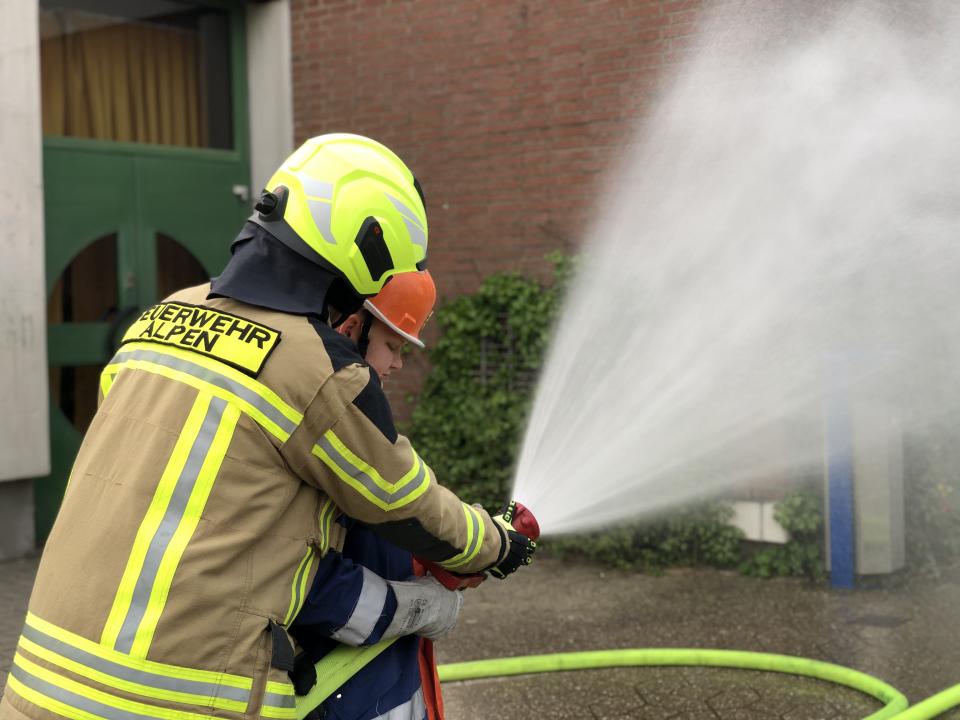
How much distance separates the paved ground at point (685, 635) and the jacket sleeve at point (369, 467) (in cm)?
255

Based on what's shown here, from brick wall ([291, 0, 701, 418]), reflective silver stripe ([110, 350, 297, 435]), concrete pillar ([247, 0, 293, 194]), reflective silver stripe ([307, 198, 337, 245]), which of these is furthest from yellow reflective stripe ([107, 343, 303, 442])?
concrete pillar ([247, 0, 293, 194])

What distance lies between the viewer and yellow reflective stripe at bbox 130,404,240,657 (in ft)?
6.64

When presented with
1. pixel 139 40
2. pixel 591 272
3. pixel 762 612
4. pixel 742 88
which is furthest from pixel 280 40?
pixel 762 612

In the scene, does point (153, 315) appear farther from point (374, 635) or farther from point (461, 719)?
point (461, 719)

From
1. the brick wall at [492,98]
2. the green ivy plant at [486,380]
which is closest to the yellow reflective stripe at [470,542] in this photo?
the green ivy plant at [486,380]

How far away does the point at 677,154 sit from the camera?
265 inches

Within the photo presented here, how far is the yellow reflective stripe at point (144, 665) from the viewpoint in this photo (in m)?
2.02

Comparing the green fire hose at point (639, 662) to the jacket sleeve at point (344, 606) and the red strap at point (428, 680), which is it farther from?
the jacket sleeve at point (344, 606)

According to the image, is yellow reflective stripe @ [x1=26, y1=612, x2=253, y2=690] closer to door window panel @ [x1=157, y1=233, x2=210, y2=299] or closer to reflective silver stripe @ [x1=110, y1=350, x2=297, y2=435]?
reflective silver stripe @ [x1=110, y1=350, x2=297, y2=435]

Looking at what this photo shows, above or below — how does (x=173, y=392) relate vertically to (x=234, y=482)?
above

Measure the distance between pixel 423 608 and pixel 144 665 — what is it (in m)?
0.72

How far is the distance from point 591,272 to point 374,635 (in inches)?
194

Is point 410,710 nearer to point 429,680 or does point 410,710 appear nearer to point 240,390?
point 429,680

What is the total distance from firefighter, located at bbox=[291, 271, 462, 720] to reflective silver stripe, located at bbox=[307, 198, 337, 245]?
0.82ft
